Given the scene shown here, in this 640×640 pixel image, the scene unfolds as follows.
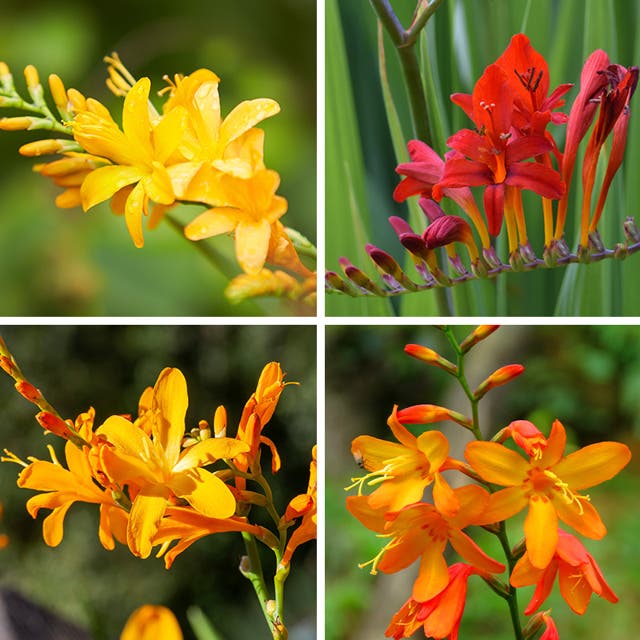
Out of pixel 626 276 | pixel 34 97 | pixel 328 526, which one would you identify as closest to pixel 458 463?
pixel 328 526

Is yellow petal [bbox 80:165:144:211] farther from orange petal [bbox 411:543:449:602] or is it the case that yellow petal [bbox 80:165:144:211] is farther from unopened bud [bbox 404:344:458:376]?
orange petal [bbox 411:543:449:602]

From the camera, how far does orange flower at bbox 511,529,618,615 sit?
1.14 metres

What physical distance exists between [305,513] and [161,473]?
0.65 ft

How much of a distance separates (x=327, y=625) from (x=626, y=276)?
59 cm

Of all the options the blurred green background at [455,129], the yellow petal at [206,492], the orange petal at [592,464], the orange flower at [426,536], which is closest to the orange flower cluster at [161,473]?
the yellow petal at [206,492]

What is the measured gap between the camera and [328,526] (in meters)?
1.24

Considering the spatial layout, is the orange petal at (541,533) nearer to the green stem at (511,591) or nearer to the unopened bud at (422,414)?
the green stem at (511,591)

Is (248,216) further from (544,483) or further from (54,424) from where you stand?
(544,483)

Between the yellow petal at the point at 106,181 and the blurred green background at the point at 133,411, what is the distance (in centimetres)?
18

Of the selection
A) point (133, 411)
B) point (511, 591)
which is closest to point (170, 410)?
point (133, 411)

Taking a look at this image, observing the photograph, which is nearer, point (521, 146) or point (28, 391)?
point (521, 146)

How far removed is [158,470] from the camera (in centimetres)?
119

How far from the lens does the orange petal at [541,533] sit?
113 cm

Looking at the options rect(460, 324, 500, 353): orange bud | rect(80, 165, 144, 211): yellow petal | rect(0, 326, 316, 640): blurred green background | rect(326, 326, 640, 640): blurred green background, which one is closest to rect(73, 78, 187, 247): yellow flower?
rect(80, 165, 144, 211): yellow petal
